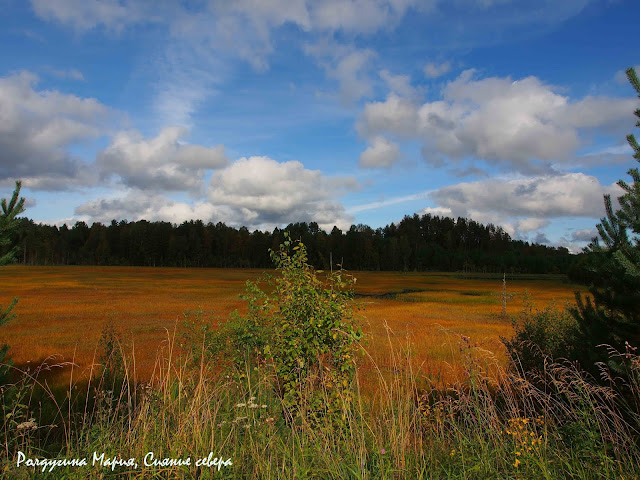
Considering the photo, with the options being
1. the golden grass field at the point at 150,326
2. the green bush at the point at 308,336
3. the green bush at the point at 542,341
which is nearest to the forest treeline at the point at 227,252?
the golden grass field at the point at 150,326

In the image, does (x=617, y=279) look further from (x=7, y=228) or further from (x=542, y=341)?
(x=7, y=228)

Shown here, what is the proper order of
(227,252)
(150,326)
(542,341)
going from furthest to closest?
(227,252) < (150,326) < (542,341)

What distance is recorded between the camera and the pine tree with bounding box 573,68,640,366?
19.6 feet

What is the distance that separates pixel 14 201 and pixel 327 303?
5.49 m

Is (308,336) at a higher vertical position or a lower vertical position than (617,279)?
lower

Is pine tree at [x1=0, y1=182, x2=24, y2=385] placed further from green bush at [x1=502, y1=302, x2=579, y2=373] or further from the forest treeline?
the forest treeline

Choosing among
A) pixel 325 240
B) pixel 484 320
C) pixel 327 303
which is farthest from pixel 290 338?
pixel 325 240

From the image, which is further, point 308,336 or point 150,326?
point 150,326

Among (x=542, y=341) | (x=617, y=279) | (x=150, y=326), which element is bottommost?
(x=150, y=326)

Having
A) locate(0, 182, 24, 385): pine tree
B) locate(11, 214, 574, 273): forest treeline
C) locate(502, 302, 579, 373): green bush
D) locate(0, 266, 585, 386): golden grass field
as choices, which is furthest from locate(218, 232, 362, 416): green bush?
locate(11, 214, 574, 273): forest treeline

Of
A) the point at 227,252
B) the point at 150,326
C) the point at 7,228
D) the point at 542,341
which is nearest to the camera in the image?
the point at 7,228

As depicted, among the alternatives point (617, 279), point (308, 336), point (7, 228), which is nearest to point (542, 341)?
point (617, 279)

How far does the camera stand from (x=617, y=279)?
6.45 m

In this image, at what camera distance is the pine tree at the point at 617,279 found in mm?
5965
